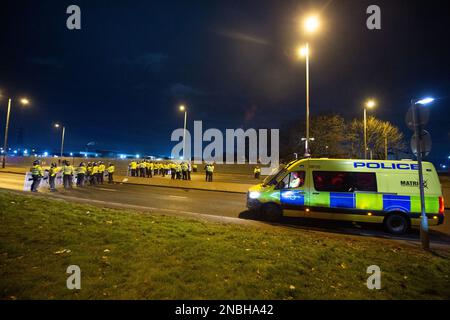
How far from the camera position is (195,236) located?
5.96 meters

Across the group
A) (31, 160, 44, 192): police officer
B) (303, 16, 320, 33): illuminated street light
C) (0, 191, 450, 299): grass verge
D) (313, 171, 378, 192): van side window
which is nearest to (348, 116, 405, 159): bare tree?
(303, 16, 320, 33): illuminated street light

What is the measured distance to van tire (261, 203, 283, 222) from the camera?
886 centimetres

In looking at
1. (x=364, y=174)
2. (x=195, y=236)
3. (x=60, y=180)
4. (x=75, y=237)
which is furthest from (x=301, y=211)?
(x=60, y=180)

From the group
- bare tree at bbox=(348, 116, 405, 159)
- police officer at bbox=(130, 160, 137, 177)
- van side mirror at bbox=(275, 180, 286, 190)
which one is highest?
bare tree at bbox=(348, 116, 405, 159)

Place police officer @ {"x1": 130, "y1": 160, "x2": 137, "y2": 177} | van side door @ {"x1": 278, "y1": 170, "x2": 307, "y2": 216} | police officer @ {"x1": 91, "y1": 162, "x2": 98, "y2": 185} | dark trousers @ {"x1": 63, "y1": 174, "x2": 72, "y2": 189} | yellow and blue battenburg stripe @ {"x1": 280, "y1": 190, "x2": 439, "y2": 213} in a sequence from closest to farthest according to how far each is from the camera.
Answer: yellow and blue battenburg stripe @ {"x1": 280, "y1": 190, "x2": 439, "y2": 213} → van side door @ {"x1": 278, "y1": 170, "x2": 307, "y2": 216} → dark trousers @ {"x1": 63, "y1": 174, "x2": 72, "y2": 189} → police officer @ {"x1": 91, "y1": 162, "x2": 98, "y2": 185} → police officer @ {"x1": 130, "y1": 160, "x2": 137, "y2": 177}

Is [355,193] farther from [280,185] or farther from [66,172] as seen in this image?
[66,172]

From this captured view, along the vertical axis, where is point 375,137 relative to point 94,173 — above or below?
above

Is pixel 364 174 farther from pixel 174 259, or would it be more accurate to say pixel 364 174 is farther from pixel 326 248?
pixel 174 259

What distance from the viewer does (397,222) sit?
8195 millimetres

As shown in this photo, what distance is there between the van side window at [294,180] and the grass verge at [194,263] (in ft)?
7.27

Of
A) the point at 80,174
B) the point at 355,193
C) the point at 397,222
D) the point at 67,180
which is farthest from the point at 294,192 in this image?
the point at 80,174

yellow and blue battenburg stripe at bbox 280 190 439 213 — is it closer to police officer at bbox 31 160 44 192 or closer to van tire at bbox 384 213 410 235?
van tire at bbox 384 213 410 235

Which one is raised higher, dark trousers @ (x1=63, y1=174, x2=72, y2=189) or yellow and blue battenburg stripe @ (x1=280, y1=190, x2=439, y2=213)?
dark trousers @ (x1=63, y1=174, x2=72, y2=189)

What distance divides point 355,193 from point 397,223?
159 centimetres
